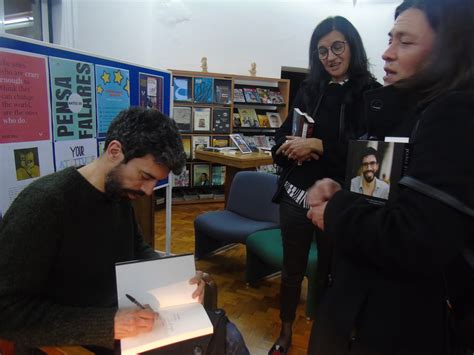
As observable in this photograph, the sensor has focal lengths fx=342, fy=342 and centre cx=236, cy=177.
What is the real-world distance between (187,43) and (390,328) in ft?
16.3

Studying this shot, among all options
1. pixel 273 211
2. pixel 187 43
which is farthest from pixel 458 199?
pixel 187 43

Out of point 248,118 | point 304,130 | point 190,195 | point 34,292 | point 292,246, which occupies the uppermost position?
point 248,118

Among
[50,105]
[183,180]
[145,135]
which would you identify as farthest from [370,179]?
[183,180]

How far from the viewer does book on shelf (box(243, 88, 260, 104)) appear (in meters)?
5.21

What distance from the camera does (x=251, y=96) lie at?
525cm

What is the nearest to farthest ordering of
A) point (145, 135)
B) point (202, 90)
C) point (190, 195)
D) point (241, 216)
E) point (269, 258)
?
point (145, 135) → point (269, 258) → point (241, 216) → point (202, 90) → point (190, 195)

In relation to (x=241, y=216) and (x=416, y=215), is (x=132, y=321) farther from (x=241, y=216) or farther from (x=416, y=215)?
(x=241, y=216)

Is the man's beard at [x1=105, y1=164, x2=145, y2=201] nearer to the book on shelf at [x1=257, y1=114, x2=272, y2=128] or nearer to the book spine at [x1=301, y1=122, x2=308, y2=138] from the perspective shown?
the book spine at [x1=301, y1=122, x2=308, y2=138]

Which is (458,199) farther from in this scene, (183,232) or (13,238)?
(183,232)

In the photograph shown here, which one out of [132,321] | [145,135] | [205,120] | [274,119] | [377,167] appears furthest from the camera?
[274,119]

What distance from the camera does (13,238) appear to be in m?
0.86

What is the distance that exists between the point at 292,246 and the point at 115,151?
1.00 meters

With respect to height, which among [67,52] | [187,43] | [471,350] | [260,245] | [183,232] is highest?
[187,43]

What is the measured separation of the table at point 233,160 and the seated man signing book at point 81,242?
7.61ft
